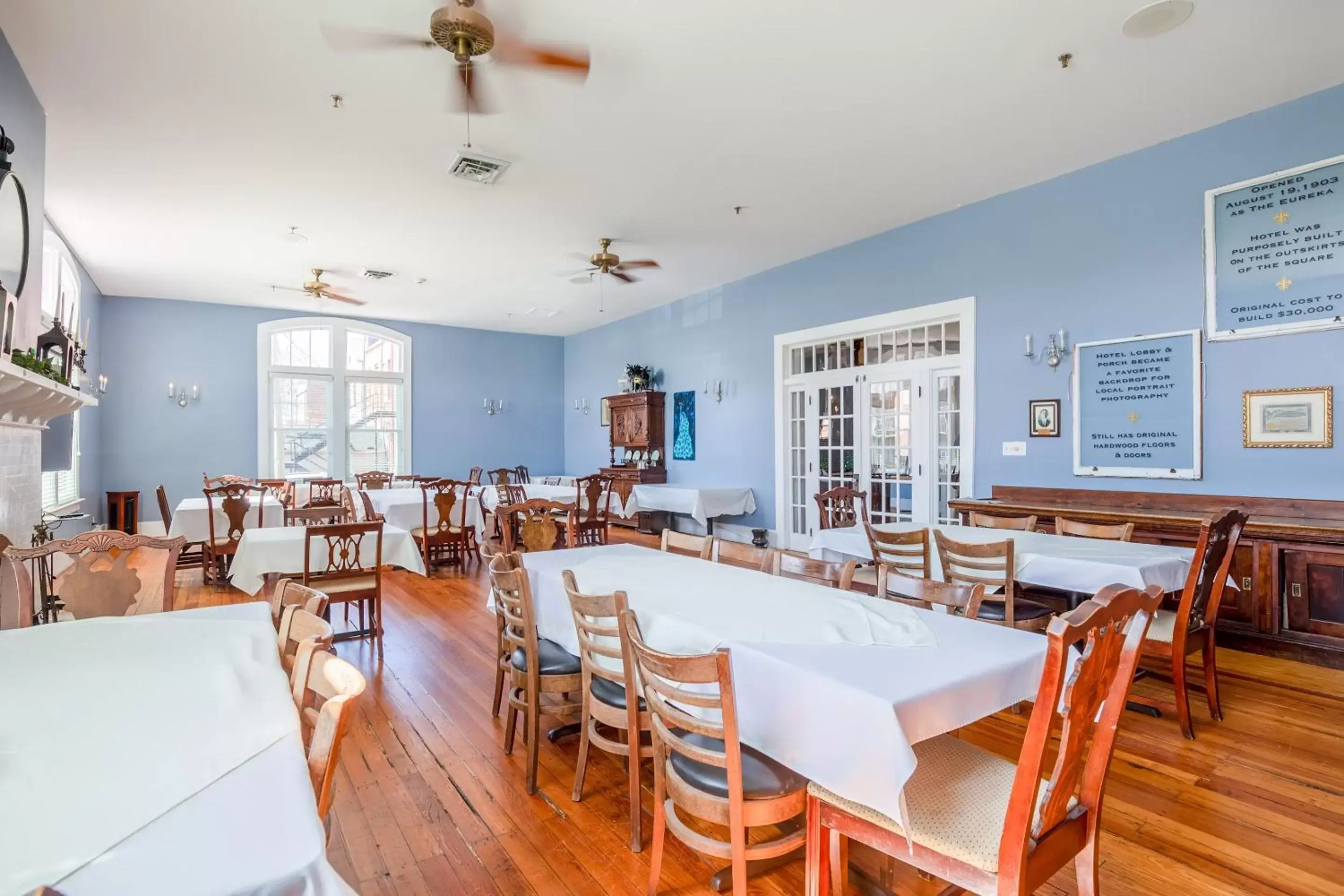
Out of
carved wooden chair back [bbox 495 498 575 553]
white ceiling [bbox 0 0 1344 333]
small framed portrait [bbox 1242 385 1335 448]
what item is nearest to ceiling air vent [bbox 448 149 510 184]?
white ceiling [bbox 0 0 1344 333]

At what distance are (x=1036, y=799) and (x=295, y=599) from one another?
2.01m

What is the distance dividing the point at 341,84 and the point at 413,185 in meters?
1.46

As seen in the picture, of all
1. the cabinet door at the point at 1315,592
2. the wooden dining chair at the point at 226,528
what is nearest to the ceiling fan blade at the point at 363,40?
the wooden dining chair at the point at 226,528

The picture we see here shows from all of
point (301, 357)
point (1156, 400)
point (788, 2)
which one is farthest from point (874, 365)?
point (301, 357)

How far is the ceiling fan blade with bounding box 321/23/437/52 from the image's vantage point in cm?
296

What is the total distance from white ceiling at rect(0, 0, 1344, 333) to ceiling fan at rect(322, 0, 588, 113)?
96 mm

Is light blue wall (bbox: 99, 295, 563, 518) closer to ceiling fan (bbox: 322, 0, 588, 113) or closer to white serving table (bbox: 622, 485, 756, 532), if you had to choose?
white serving table (bbox: 622, 485, 756, 532)

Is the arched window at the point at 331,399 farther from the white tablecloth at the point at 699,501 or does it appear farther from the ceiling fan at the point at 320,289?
the white tablecloth at the point at 699,501

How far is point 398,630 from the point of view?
4566 millimetres

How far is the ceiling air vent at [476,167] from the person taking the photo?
4477 millimetres

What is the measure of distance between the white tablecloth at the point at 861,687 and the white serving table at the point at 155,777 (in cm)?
104

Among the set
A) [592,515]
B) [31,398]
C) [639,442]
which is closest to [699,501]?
[592,515]

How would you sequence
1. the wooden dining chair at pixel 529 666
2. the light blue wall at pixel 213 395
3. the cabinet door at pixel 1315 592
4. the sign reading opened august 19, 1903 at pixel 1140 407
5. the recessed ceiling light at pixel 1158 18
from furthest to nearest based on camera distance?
1. the light blue wall at pixel 213 395
2. the sign reading opened august 19, 1903 at pixel 1140 407
3. the cabinet door at pixel 1315 592
4. the recessed ceiling light at pixel 1158 18
5. the wooden dining chair at pixel 529 666

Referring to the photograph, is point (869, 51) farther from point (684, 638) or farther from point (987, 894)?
point (987, 894)
